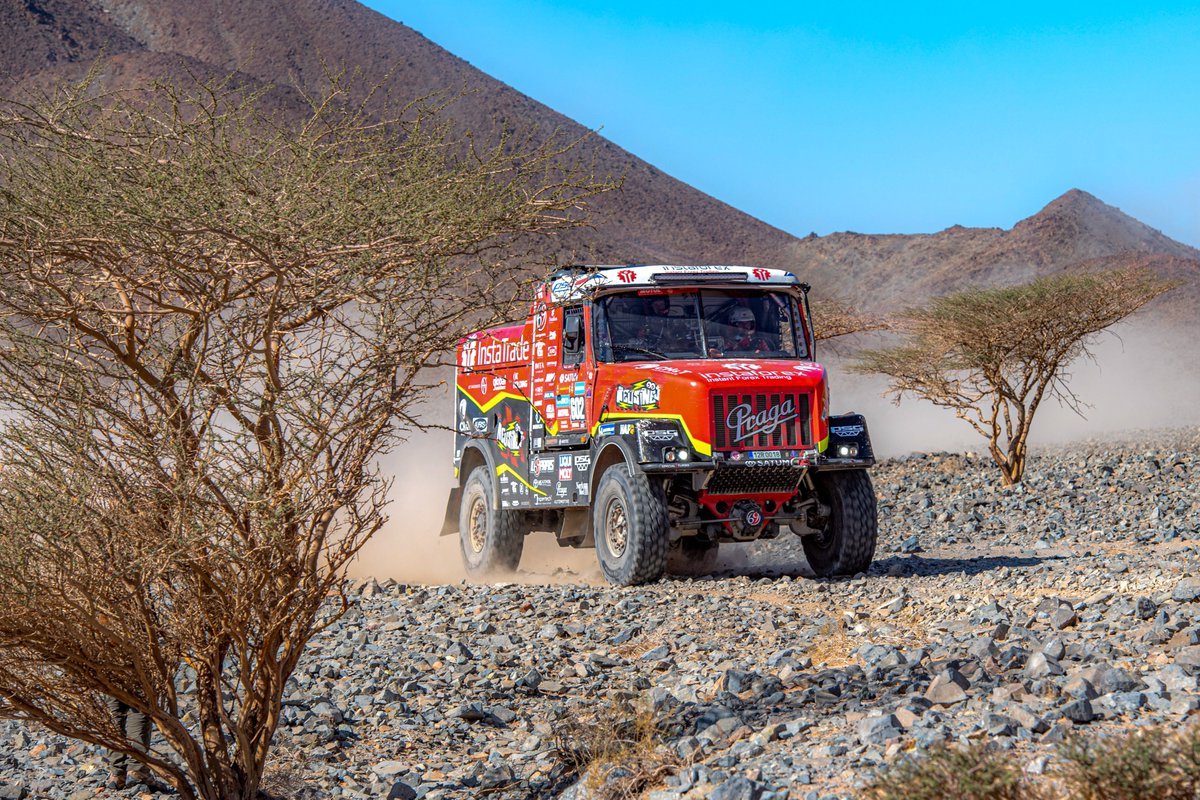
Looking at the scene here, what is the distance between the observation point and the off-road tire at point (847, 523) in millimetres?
12180

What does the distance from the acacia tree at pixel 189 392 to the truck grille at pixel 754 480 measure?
540 cm

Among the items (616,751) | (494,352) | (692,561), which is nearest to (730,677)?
(616,751)

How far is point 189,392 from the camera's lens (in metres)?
6.00

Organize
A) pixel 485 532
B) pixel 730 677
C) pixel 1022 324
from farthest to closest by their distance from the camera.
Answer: pixel 1022 324, pixel 485 532, pixel 730 677

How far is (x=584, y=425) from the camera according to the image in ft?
41.3

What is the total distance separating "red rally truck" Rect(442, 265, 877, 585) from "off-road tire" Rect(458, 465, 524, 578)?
914mm

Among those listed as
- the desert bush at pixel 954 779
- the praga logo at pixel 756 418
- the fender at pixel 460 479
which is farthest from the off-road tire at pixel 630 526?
the desert bush at pixel 954 779

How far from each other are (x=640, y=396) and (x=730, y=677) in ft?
13.8

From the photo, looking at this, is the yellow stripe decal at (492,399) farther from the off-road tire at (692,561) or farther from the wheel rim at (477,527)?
the off-road tire at (692,561)

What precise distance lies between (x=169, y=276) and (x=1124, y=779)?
458 cm

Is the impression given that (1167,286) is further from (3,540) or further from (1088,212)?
(1088,212)

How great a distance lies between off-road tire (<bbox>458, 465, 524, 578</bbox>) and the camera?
47.4 feet

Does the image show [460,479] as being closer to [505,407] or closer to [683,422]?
[505,407]

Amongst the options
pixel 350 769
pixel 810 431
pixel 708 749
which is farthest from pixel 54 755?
pixel 810 431
